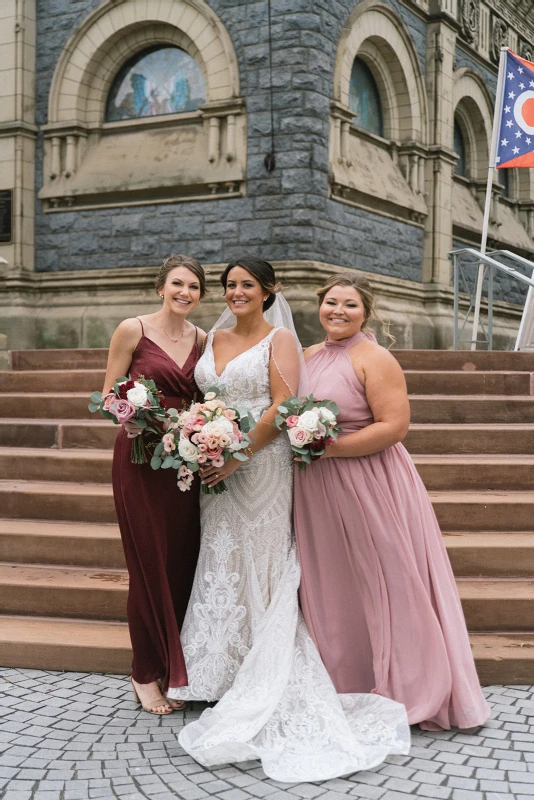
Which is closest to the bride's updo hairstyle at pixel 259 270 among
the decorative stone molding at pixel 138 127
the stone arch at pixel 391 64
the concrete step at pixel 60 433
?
the concrete step at pixel 60 433

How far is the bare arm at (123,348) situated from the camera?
408cm

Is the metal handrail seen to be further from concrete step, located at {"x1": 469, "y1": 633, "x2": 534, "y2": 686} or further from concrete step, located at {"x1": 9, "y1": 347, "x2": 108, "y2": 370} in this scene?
concrete step, located at {"x1": 469, "y1": 633, "x2": 534, "y2": 686}

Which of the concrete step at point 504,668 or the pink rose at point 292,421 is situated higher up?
the pink rose at point 292,421

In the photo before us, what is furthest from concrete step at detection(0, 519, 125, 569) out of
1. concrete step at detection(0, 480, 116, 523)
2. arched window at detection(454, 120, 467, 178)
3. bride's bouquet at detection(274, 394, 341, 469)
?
arched window at detection(454, 120, 467, 178)

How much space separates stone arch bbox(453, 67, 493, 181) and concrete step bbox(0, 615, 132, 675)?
14286mm

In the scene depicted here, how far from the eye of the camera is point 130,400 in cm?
370

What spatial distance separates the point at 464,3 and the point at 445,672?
49.3 ft

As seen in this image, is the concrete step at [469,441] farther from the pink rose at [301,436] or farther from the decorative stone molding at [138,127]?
the decorative stone molding at [138,127]

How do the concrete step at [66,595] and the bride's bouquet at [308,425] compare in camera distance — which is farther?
the concrete step at [66,595]

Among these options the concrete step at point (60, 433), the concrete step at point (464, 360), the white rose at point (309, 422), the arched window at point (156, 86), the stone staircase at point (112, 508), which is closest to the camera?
the white rose at point (309, 422)

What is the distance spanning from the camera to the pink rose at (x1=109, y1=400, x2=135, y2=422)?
3674 mm

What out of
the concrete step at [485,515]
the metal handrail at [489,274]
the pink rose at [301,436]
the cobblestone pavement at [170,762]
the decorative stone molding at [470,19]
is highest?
the decorative stone molding at [470,19]

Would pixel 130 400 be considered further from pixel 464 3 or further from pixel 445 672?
pixel 464 3

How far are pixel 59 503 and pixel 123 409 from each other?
243 cm
